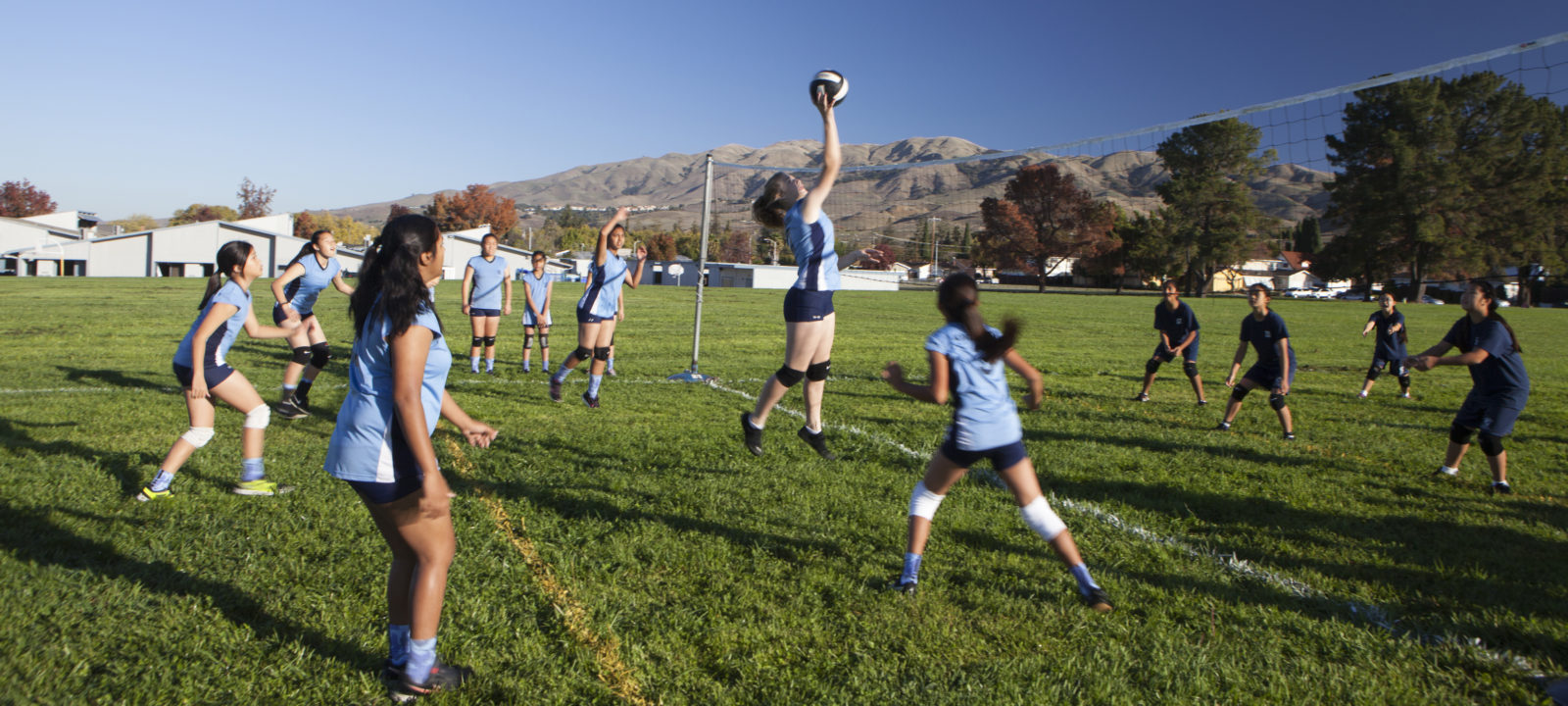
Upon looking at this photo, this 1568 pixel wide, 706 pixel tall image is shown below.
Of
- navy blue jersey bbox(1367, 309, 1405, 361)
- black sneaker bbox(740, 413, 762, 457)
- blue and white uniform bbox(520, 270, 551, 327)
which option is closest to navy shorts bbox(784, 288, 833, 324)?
black sneaker bbox(740, 413, 762, 457)

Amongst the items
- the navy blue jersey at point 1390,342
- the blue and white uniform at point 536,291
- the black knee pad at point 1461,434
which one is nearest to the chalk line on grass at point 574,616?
the black knee pad at point 1461,434

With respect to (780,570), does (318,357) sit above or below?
above

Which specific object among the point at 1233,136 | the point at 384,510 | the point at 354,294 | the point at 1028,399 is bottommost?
the point at 384,510

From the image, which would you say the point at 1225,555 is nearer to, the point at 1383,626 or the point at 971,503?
the point at 1383,626

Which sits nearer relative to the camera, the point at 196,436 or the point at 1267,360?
the point at 196,436

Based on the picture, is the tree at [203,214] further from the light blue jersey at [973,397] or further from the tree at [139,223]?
the light blue jersey at [973,397]

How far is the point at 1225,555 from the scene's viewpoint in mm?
5203

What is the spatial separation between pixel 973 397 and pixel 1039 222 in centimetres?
3327

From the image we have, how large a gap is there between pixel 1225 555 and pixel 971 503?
1.71 metres

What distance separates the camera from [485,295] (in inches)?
498

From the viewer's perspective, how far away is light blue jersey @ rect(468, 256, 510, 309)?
1248 centimetres

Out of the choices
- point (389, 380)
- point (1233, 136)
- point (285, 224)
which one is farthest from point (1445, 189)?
point (285, 224)

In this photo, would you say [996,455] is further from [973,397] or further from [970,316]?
[970,316]

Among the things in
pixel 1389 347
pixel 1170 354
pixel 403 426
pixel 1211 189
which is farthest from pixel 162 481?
pixel 1211 189
